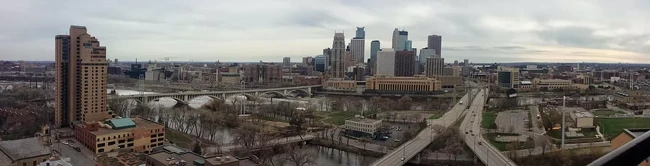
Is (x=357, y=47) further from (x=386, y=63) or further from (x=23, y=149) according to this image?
(x=23, y=149)

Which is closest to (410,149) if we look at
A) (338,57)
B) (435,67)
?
(338,57)

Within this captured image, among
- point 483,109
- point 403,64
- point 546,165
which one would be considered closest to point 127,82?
point 403,64

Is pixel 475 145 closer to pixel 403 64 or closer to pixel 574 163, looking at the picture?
pixel 574 163

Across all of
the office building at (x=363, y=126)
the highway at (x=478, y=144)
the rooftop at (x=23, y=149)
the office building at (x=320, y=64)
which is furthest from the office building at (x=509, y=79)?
the rooftop at (x=23, y=149)

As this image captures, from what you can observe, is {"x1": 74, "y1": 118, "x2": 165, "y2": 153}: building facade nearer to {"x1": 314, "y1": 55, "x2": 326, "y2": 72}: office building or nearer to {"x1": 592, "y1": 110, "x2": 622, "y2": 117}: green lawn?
{"x1": 592, "y1": 110, "x2": 622, "y2": 117}: green lawn

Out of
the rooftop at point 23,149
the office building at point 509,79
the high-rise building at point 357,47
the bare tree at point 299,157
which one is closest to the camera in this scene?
the rooftop at point 23,149

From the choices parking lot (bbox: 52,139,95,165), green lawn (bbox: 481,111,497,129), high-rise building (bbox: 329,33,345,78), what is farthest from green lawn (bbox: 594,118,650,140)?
high-rise building (bbox: 329,33,345,78)

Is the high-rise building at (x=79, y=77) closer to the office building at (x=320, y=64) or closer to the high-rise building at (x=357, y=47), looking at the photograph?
the office building at (x=320, y=64)
